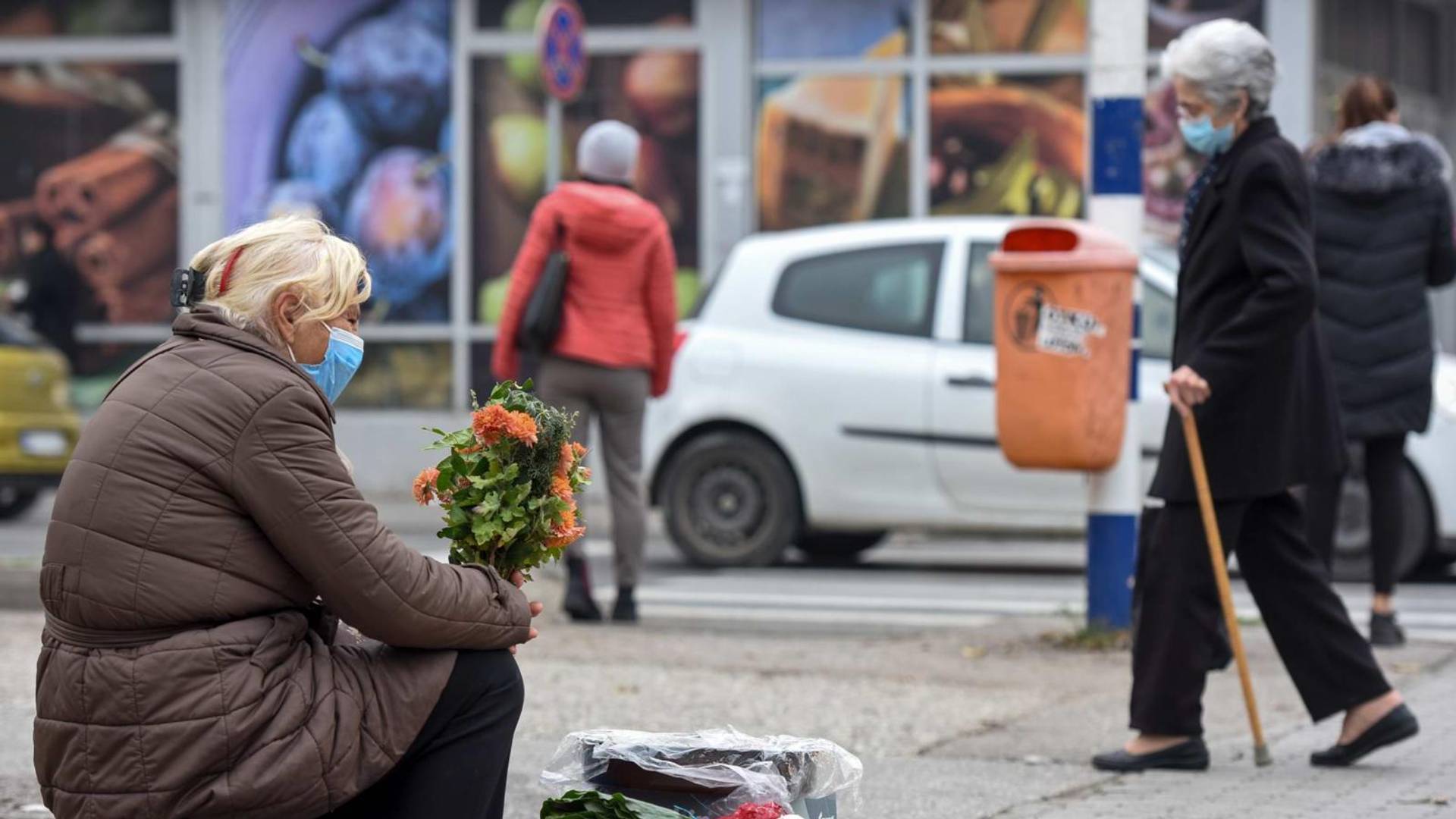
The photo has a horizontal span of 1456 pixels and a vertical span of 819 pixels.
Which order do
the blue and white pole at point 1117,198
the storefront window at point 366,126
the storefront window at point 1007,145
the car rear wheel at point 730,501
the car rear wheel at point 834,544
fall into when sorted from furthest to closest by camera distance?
the storefront window at point 366,126
the storefront window at point 1007,145
the car rear wheel at point 834,544
the car rear wheel at point 730,501
the blue and white pole at point 1117,198

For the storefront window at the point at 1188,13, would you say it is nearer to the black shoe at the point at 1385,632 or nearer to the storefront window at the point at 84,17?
the storefront window at the point at 84,17

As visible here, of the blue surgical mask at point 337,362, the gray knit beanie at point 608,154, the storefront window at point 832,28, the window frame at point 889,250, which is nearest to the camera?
the blue surgical mask at point 337,362

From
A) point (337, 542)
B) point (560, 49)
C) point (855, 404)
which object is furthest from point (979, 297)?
point (337, 542)

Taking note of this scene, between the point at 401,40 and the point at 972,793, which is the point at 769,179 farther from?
the point at 972,793

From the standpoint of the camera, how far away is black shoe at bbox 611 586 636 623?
8.59 m

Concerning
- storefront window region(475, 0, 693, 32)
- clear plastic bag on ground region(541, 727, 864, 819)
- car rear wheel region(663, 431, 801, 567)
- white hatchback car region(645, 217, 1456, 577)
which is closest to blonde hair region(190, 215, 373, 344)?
clear plastic bag on ground region(541, 727, 864, 819)

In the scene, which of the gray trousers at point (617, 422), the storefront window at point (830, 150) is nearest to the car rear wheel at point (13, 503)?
the storefront window at point (830, 150)

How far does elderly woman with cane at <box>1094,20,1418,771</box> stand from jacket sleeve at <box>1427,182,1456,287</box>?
2484 millimetres

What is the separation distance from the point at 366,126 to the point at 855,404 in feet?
26.1

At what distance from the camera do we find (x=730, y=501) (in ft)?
36.3

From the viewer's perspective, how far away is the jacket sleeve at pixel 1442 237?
7688 mm

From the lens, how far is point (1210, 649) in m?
5.33

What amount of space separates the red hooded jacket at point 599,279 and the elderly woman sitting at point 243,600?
481 centimetres

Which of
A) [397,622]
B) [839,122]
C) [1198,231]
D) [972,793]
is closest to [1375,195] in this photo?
[1198,231]
